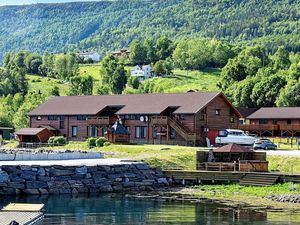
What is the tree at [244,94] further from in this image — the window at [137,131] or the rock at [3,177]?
the rock at [3,177]

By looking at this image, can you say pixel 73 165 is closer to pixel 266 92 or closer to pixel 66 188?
pixel 66 188

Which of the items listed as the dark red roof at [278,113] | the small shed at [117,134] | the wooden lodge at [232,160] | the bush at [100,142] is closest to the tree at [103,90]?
the dark red roof at [278,113]

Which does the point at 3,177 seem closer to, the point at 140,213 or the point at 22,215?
the point at 140,213

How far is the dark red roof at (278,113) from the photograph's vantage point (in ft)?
314

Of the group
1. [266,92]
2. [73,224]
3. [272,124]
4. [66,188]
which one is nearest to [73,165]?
[66,188]

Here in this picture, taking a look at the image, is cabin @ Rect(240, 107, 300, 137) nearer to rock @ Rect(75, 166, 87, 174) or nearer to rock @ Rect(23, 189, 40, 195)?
rock @ Rect(75, 166, 87, 174)

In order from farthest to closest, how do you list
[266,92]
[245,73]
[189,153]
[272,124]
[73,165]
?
[245,73]
[266,92]
[272,124]
[189,153]
[73,165]

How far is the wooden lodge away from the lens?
5228cm

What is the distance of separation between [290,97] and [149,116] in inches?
1901

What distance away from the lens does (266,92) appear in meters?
125

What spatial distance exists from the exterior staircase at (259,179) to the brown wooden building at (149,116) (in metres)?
23.9

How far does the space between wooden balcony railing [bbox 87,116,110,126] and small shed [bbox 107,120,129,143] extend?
4.25m

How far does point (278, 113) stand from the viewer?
3866 inches

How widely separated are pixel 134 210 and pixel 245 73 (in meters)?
123
